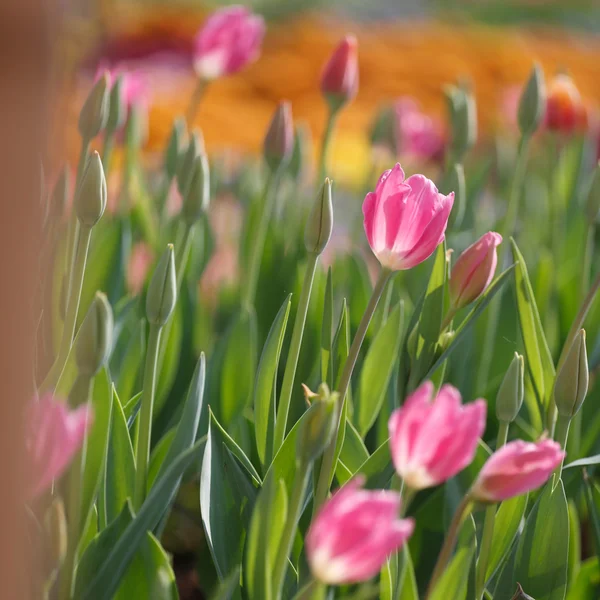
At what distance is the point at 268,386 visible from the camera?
48cm

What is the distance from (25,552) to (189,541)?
0.41m

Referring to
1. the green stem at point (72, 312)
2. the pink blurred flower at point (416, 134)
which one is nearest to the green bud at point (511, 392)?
the green stem at point (72, 312)

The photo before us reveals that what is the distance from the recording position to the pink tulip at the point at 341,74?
753 millimetres

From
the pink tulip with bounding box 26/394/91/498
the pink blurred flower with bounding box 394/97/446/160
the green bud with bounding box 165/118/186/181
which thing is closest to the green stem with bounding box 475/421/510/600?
the pink tulip with bounding box 26/394/91/498

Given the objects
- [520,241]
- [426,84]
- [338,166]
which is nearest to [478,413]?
[520,241]

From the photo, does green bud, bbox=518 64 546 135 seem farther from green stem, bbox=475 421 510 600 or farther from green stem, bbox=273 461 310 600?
green stem, bbox=273 461 310 600

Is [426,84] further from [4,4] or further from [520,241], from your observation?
[4,4]

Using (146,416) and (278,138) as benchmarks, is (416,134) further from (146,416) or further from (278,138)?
(146,416)

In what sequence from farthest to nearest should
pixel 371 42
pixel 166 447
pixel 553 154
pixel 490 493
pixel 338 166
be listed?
pixel 371 42 < pixel 338 166 < pixel 553 154 < pixel 166 447 < pixel 490 493

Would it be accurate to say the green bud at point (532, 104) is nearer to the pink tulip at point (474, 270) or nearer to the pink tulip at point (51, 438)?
the pink tulip at point (474, 270)

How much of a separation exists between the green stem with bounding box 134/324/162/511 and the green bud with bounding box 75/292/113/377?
90mm

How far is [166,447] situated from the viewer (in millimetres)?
520

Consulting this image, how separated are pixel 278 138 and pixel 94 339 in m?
0.41

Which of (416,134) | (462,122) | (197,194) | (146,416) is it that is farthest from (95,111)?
(416,134)
